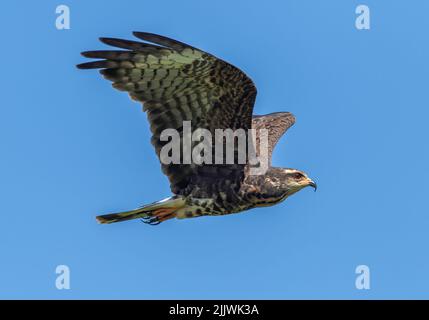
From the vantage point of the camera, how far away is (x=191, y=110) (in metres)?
10.4

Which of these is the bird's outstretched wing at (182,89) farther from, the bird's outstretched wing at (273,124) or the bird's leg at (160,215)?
the bird's outstretched wing at (273,124)

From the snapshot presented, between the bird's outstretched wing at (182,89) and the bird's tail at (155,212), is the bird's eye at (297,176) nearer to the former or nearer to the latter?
the bird's outstretched wing at (182,89)

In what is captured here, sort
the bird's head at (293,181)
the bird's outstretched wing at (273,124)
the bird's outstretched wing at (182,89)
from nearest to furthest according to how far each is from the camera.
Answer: the bird's outstretched wing at (182,89) < the bird's head at (293,181) < the bird's outstretched wing at (273,124)

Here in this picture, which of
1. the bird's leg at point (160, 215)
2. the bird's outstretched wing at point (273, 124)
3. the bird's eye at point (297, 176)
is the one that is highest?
the bird's outstretched wing at point (273, 124)

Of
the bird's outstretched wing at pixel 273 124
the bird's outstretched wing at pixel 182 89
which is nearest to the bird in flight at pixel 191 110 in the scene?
the bird's outstretched wing at pixel 182 89

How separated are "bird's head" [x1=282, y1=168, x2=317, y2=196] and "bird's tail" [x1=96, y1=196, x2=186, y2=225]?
1.23 metres

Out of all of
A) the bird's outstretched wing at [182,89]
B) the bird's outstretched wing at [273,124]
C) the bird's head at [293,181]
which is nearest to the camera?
the bird's outstretched wing at [182,89]

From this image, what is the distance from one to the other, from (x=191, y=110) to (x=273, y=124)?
7.06ft

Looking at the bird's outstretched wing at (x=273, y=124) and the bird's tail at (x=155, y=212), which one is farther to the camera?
the bird's outstretched wing at (x=273, y=124)

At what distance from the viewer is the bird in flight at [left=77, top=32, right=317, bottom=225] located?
388 inches

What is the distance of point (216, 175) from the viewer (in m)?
10.8

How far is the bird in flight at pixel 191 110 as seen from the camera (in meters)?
9.86

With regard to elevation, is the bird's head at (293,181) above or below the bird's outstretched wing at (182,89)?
below

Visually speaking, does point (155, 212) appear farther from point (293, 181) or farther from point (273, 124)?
point (273, 124)
